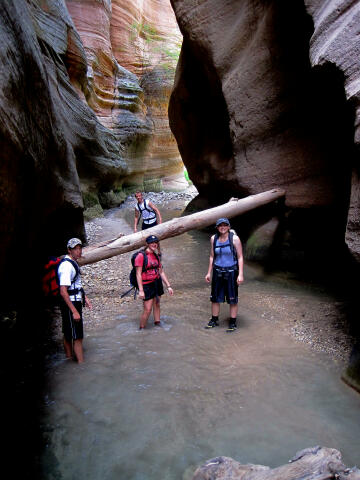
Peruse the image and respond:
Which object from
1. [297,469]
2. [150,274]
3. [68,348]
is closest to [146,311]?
[150,274]

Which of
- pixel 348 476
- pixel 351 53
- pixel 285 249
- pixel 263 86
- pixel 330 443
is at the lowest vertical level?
pixel 330 443

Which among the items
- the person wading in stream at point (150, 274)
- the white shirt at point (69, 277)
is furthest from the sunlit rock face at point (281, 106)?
the white shirt at point (69, 277)

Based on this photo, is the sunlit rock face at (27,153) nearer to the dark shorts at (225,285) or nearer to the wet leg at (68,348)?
the wet leg at (68,348)

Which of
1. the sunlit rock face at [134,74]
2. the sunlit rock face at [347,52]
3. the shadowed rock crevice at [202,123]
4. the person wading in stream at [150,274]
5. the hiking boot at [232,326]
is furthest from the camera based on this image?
the sunlit rock face at [134,74]

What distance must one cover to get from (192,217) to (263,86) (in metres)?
3.07

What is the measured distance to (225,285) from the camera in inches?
193

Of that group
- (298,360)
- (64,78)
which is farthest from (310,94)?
(64,78)

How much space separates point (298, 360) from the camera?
416cm

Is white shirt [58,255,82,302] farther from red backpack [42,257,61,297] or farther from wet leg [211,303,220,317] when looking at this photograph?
wet leg [211,303,220,317]

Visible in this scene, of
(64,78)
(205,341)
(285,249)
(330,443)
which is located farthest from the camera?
(64,78)

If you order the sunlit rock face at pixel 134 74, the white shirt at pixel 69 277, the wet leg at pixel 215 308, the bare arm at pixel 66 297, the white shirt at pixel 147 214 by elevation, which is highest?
the sunlit rock face at pixel 134 74

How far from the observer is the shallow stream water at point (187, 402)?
2.78m

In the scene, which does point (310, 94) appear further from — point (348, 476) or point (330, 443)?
point (348, 476)

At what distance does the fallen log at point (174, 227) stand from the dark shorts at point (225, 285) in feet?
6.40
